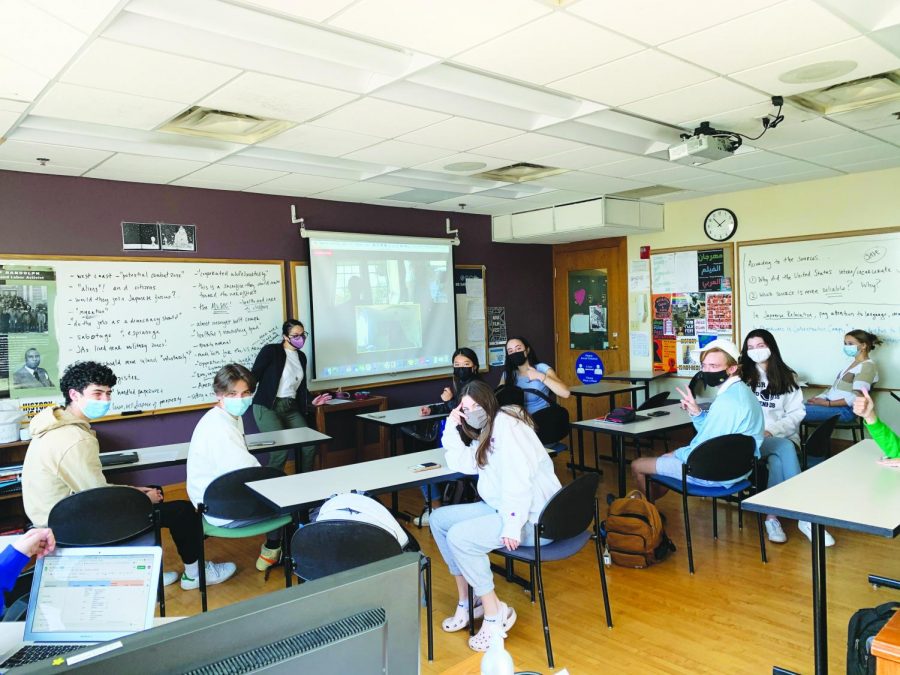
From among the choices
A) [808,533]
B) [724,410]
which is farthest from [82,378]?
[808,533]

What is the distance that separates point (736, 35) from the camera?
279 cm

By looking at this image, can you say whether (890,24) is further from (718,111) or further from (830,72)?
(718,111)

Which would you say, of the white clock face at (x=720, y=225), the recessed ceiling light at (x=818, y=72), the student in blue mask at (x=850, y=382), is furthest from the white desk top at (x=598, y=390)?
the recessed ceiling light at (x=818, y=72)

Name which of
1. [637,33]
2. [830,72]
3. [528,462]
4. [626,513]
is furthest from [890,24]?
[626,513]

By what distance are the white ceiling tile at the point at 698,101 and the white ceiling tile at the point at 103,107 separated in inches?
99.7

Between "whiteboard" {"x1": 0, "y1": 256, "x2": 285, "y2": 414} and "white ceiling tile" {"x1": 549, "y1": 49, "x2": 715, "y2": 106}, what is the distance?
358cm

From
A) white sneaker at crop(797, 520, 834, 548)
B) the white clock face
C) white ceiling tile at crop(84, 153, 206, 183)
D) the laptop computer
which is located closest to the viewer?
the laptop computer

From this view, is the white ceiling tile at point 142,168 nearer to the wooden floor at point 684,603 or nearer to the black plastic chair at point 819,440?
the wooden floor at point 684,603

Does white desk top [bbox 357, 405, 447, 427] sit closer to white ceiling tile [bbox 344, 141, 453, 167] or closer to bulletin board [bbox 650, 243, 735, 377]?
white ceiling tile [bbox 344, 141, 453, 167]

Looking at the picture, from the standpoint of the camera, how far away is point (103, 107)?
344 centimetres

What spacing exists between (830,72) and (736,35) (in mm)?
815

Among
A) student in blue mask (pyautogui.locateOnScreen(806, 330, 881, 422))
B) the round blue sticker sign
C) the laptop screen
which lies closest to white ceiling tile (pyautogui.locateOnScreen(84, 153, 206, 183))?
the laptop screen

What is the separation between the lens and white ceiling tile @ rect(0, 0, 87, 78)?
2309mm

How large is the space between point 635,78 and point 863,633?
2.53 m
